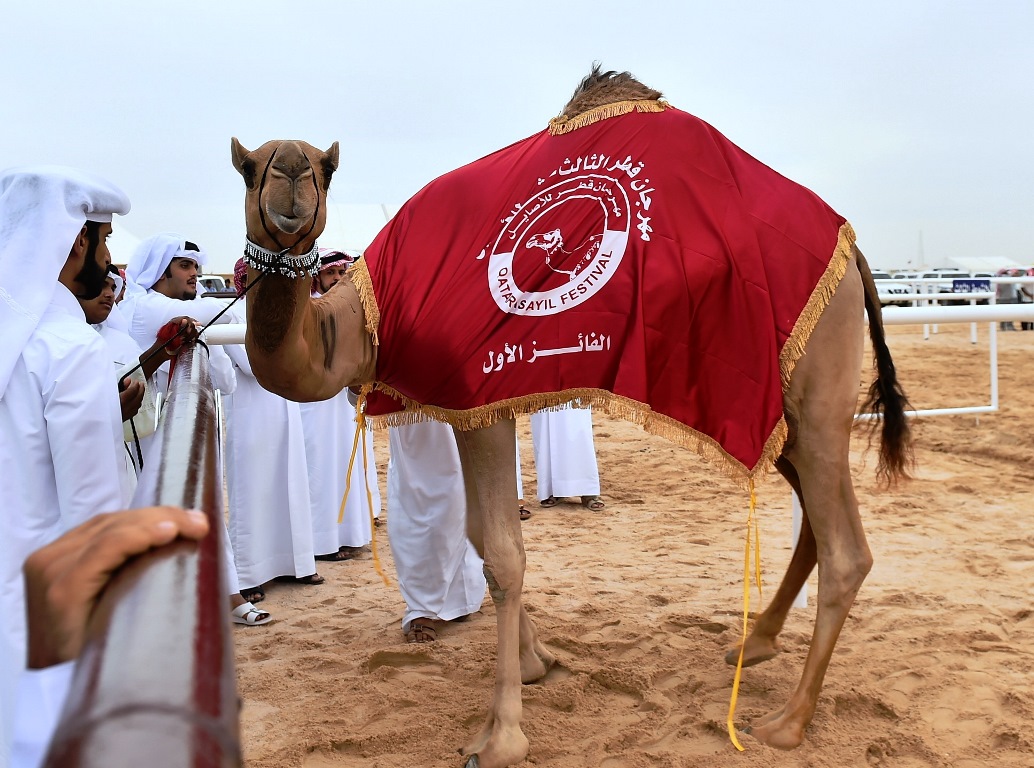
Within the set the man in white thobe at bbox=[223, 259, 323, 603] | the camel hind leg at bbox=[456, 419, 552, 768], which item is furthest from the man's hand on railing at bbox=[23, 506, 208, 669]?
the man in white thobe at bbox=[223, 259, 323, 603]

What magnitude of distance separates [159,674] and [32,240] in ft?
7.16

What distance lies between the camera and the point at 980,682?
3.38 m

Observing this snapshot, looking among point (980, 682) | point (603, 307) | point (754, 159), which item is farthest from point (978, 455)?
point (603, 307)

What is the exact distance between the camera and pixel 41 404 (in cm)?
231

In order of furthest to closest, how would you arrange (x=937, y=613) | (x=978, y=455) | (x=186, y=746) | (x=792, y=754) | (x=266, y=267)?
(x=978, y=455), (x=937, y=613), (x=792, y=754), (x=266, y=267), (x=186, y=746)

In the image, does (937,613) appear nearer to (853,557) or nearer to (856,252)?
(853,557)

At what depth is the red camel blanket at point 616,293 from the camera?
3.09 m

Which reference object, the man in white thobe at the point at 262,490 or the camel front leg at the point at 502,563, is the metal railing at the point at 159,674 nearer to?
the camel front leg at the point at 502,563

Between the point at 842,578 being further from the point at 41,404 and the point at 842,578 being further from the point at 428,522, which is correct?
the point at 41,404

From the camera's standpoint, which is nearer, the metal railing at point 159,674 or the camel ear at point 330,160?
the metal railing at point 159,674

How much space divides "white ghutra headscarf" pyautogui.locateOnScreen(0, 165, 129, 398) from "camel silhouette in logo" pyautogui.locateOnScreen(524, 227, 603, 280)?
57.3 inches

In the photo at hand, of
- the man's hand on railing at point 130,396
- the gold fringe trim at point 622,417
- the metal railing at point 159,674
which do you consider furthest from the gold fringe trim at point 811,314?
the metal railing at point 159,674

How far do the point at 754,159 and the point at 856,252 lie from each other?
0.57 meters

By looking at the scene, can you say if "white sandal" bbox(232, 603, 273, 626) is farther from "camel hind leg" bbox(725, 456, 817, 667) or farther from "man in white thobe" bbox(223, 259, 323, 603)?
"camel hind leg" bbox(725, 456, 817, 667)
